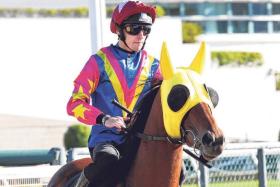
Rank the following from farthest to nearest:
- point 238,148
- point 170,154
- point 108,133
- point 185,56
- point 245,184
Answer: point 185,56 < point 245,184 < point 238,148 < point 108,133 < point 170,154

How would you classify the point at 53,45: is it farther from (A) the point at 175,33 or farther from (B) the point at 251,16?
(B) the point at 251,16

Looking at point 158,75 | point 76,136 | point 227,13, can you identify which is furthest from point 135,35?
point 227,13

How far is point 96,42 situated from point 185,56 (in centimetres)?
2124

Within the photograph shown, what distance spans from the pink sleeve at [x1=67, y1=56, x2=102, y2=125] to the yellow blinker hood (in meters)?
0.48

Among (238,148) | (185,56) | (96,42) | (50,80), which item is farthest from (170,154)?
(185,56)

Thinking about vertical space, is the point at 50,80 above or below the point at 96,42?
below

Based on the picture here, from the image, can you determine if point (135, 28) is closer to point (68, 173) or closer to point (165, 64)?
point (165, 64)

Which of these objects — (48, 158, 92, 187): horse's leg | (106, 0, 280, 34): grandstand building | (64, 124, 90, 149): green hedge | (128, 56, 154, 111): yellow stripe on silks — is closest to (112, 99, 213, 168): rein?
(128, 56, 154, 111): yellow stripe on silks

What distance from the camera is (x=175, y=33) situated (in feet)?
97.0

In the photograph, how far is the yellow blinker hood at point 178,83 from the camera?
15.7 feet

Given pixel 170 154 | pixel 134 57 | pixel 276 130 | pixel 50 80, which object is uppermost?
pixel 134 57

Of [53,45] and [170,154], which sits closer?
[170,154]

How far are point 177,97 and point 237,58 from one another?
26290 mm

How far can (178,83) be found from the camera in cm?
486
